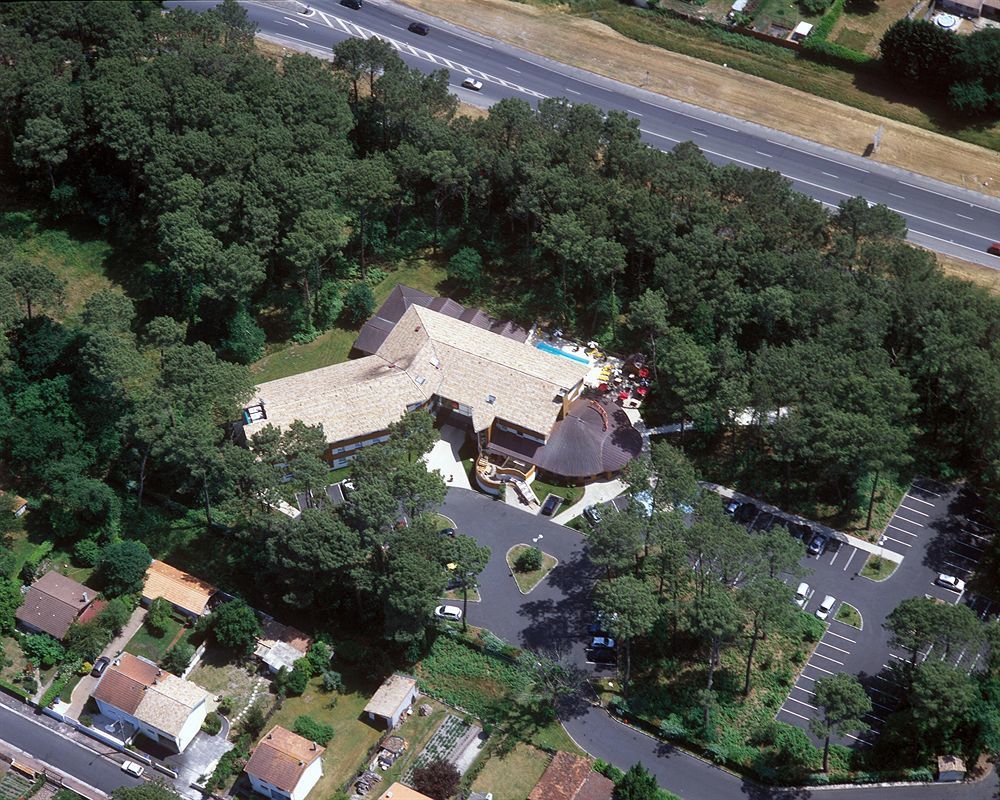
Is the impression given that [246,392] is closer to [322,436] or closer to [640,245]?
[322,436]

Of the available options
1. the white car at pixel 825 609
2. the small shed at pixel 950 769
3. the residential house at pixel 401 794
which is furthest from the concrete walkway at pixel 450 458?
the small shed at pixel 950 769

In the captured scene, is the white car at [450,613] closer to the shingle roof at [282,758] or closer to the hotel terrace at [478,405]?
the hotel terrace at [478,405]

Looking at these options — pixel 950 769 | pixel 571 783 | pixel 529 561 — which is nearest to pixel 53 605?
pixel 529 561

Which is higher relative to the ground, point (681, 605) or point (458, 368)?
point (458, 368)

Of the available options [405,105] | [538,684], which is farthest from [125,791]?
[405,105]

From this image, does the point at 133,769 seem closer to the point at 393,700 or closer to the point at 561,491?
the point at 393,700
